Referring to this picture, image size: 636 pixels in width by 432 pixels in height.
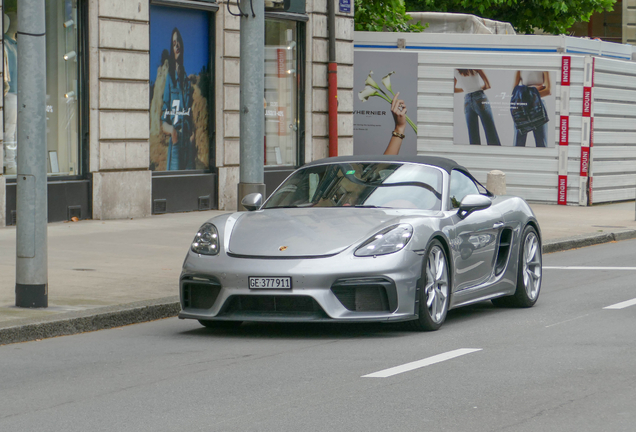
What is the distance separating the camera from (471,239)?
28.5ft

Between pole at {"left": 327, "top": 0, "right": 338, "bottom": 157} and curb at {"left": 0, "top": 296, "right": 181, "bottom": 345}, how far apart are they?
11.7m

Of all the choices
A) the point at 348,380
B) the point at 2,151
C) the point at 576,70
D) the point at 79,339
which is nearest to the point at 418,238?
the point at 348,380

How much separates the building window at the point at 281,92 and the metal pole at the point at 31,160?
11262 mm

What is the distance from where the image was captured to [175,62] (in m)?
18.0

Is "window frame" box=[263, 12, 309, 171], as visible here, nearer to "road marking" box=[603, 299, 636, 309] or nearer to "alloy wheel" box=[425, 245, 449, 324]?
"road marking" box=[603, 299, 636, 309]

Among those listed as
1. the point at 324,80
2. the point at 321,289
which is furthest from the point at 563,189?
→ the point at 321,289

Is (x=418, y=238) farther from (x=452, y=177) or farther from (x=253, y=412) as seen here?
(x=253, y=412)

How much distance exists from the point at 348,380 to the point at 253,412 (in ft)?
3.10

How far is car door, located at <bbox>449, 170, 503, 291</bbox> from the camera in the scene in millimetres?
8500

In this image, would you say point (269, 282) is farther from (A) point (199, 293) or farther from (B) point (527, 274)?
(B) point (527, 274)

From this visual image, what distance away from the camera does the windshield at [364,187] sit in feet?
28.2

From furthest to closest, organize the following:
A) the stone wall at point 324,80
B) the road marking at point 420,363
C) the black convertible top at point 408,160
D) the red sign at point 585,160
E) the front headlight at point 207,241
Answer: the red sign at point 585,160 < the stone wall at point 324,80 < the black convertible top at point 408,160 < the front headlight at point 207,241 < the road marking at point 420,363

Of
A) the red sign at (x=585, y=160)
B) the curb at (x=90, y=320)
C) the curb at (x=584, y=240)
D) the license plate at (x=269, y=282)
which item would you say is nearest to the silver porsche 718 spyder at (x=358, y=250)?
the license plate at (x=269, y=282)

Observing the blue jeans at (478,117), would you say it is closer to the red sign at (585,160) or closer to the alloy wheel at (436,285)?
the red sign at (585,160)
